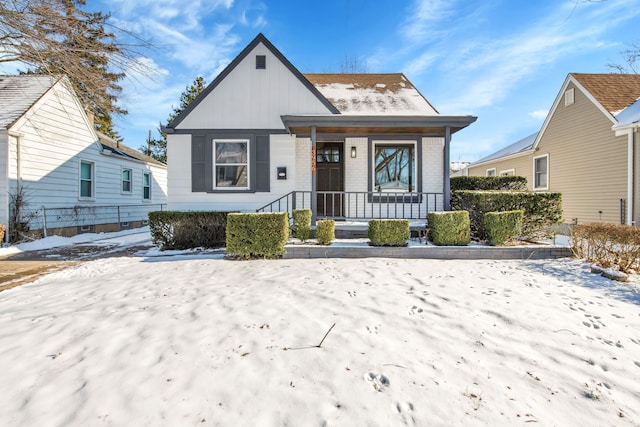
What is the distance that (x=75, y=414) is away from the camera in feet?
6.14

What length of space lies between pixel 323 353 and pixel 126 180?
50.6 ft

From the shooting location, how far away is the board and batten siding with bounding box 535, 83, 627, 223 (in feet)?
32.1

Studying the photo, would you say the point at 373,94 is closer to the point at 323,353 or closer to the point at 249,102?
the point at 249,102

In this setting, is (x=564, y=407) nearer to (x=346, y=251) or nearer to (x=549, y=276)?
(x=549, y=276)

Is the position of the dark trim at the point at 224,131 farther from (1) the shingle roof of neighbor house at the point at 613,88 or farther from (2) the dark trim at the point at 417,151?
(1) the shingle roof of neighbor house at the point at 613,88

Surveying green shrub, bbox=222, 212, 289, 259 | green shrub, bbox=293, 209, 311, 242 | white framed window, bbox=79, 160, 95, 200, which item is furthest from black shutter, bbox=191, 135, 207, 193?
white framed window, bbox=79, 160, 95, 200

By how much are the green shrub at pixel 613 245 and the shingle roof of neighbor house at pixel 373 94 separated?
17.4 feet

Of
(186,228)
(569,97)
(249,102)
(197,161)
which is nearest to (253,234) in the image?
(186,228)

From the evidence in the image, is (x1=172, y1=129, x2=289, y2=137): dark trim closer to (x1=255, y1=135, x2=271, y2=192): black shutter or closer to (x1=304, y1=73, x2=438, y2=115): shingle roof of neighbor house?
(x1=255, y1=135, x2=271, y2=192): black shutter

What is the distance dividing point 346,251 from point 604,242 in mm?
4545

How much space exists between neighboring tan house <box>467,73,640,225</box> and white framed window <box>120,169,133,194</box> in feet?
63.4

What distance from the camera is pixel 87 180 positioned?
12.1m

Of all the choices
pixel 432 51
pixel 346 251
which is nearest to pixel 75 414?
pixel 346 251

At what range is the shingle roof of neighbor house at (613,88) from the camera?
10.5 meters
